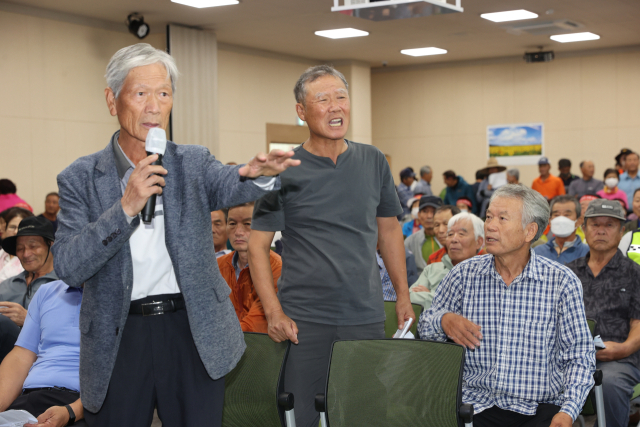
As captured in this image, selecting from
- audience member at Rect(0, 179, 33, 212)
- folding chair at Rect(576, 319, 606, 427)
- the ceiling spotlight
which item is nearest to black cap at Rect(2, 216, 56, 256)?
folding chair at Rect(576, 319, 606, 427)

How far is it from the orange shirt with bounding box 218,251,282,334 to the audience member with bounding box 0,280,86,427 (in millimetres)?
820

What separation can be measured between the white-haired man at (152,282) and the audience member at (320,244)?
81 centimetres

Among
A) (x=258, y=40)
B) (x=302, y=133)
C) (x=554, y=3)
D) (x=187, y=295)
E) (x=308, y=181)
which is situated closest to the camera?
(x=187, y=295)

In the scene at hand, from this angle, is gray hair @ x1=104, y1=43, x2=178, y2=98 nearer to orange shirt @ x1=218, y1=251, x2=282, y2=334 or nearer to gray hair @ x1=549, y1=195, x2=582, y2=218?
orange shirt @ x1=218, y1=251, x2=282, y2=334

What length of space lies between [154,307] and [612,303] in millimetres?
2575

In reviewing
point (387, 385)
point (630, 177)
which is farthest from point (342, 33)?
point (387, 385)

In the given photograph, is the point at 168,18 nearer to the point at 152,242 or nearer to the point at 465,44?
the point at 465,44

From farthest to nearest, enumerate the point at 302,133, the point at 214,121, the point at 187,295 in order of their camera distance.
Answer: the point at 302,133 → the point at 214,121 → the point at 187,295

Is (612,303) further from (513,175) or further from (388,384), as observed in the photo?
(513,175)

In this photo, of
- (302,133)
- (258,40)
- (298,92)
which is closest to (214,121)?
(258,40)

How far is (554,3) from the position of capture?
9.45 m

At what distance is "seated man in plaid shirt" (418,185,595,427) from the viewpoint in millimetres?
2381

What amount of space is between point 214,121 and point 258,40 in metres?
1.84

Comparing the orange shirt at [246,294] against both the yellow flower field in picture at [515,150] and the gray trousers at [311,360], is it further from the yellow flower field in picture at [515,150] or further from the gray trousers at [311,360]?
the yellow flower field in picture at [515,150]
